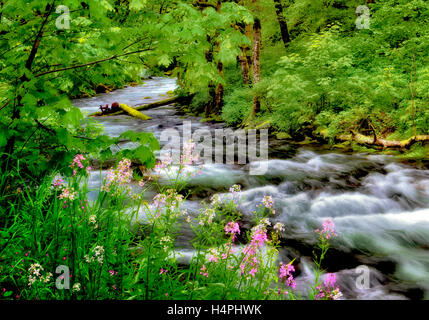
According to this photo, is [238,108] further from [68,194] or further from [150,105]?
[68,194]

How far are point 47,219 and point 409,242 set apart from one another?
5.93 meters

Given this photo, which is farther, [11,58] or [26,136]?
[26,136]

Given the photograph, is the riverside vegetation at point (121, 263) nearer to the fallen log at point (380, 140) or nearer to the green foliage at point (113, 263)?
the green foliage at point (113, 263)

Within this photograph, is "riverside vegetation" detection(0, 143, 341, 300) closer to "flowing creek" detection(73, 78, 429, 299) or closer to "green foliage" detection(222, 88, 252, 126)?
"flowing creek" detection(73, 78, 429, 299)

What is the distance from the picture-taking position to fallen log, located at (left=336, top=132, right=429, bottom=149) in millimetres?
8688

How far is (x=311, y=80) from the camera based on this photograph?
11.8 metres

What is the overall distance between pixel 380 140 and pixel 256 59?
650 cm

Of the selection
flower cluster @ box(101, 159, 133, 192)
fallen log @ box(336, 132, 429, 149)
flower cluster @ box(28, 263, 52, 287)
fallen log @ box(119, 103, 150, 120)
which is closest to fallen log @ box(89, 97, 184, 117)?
fallen log @ box(119, 103, 150, 120)

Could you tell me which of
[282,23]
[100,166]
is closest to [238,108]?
[282,23]

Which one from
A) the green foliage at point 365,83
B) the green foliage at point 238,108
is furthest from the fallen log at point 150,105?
the green foliage at point 365,83

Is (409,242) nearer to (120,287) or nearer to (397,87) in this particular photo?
(120,287)

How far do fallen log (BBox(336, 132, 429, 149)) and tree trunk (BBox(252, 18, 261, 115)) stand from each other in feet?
14.8

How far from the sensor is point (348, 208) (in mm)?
6430
